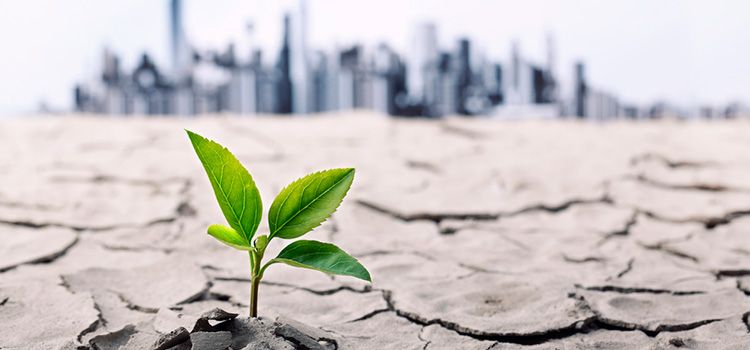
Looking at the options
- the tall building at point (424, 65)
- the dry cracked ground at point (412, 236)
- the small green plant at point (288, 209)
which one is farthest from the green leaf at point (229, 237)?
the tall building at point (424, 65)

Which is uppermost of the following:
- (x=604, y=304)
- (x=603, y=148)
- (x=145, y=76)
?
(x=145, y=76)

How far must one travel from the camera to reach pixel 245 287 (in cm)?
134

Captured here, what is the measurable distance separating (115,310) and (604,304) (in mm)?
864

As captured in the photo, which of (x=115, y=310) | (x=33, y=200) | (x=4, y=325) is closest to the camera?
(x=4, y=325)

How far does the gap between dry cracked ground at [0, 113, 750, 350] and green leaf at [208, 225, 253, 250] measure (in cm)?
23

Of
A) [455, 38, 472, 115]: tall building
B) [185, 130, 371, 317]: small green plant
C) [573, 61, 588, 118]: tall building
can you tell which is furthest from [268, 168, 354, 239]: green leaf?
[573, 61, 588, 118]: tall building

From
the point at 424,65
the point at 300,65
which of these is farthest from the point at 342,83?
the point at 424,65

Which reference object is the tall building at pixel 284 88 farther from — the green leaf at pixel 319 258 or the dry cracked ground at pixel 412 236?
the green leaf at pixel 319 258

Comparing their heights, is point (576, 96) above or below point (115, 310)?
above

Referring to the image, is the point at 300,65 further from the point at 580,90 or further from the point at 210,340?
the point at 210,340

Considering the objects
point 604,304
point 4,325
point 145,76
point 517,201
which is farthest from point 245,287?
point 145,76

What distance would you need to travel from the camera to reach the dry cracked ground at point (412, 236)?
1.12 meters

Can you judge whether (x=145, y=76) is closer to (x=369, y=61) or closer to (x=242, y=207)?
(x=369, y=61)

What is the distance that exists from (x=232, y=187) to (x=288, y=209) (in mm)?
79
